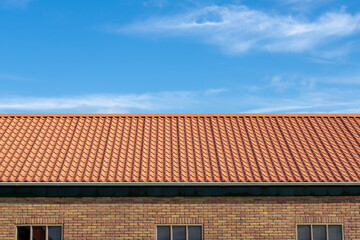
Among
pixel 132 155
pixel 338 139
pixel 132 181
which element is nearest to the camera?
pixel 132 181

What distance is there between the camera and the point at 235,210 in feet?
48.5

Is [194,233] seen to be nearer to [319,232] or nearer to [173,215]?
[173,215]

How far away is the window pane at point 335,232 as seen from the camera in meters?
14.8

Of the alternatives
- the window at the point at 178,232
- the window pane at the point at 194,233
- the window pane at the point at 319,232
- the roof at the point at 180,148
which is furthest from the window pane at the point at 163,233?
the window pane at the point at 319,232

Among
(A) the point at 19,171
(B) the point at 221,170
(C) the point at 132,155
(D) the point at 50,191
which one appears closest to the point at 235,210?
(B) the point at 221,170

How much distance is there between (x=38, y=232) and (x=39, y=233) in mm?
46

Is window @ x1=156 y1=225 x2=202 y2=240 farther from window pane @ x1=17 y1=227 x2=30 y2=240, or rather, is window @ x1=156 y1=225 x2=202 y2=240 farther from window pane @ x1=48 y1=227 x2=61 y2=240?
window pane @ x1=17 y1=227 x2=30 y2=240

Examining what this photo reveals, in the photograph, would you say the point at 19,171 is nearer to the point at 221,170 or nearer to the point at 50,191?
the point at 50,191

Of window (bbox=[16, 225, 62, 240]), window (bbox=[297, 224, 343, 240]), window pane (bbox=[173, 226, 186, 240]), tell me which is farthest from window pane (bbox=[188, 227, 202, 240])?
window (bbox=[16, 225, 62, 240])

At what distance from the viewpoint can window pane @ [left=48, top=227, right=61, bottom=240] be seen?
14.6 metres

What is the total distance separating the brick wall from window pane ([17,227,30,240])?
19cm

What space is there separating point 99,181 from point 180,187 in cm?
242

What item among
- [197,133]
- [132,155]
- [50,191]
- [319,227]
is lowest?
[319,227]

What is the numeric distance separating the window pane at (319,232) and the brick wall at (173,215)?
192 millimetres
